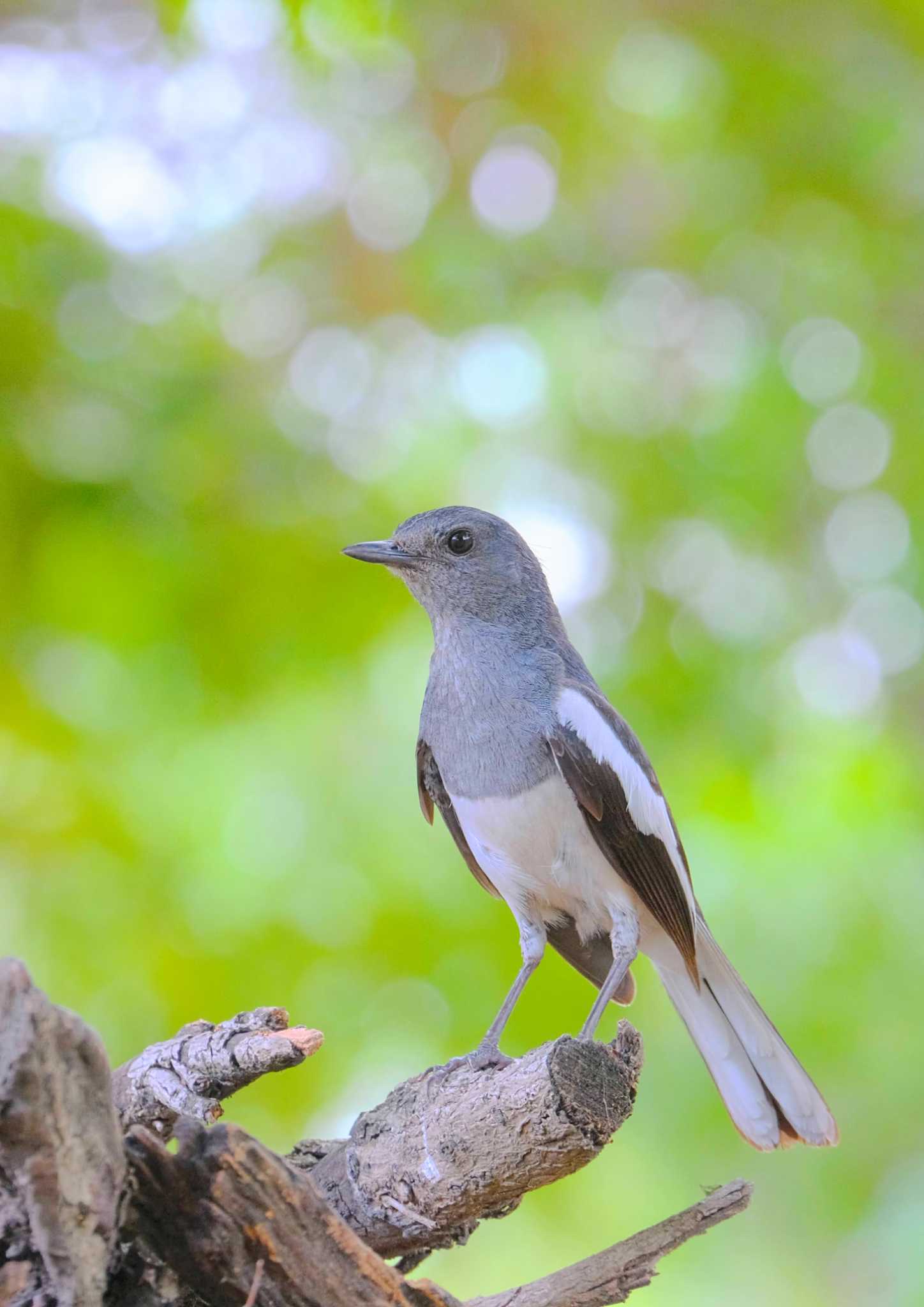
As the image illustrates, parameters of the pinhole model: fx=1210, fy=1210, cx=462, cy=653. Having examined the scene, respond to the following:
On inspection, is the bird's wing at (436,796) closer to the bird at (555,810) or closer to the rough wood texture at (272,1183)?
the bird at (555,810)

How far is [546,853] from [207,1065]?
81 centimetres

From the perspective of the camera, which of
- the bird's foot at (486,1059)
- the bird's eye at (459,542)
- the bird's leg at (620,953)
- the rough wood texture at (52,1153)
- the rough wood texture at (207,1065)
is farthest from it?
the bird's eye at (459,542)

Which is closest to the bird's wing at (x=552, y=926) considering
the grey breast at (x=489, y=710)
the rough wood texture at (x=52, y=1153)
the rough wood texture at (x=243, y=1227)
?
the grey breast at (x=489, y=710)

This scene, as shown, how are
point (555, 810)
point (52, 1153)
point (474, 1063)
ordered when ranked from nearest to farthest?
point (52, 1153) → point (474, 1063) → point (555, 810)

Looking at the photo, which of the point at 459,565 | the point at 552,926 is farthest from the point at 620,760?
the point at 459,565

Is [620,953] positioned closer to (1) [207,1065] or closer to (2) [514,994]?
(2) [514,994]

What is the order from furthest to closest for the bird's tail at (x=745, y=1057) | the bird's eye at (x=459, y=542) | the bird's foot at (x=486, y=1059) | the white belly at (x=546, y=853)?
the bird's eye at (x=459, y=542), the bird's tail at (x=745, y=1057), the white belly at (x=546, y=853), the bird's foot at (x=486, y=1059)

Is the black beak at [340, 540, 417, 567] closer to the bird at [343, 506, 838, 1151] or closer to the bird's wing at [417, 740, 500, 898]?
the bird at [343, 506, 838, 1151]

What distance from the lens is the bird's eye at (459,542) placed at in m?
2.90

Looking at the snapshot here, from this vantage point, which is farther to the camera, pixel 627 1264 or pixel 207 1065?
pixel 207 1065

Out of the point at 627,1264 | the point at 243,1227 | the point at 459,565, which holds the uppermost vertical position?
the point at 459,565

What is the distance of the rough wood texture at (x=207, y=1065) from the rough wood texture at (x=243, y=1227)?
536 mm

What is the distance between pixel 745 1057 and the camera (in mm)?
2736

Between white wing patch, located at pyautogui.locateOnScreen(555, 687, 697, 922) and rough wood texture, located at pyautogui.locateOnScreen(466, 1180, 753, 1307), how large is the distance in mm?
833
